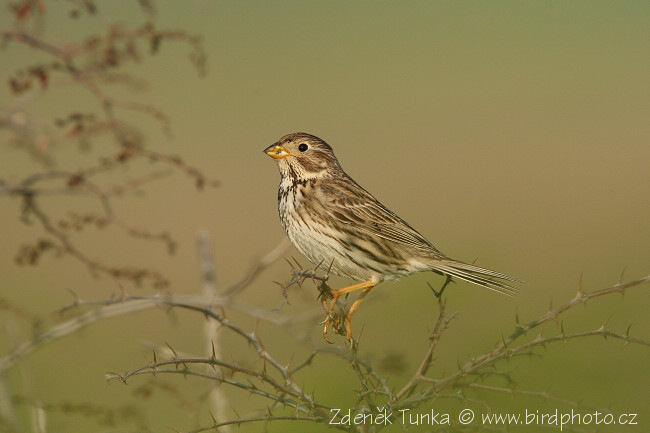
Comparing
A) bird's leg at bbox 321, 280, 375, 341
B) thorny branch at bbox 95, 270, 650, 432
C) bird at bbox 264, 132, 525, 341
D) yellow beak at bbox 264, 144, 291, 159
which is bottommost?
thorny branch at bbox 95, 270, 650, 432

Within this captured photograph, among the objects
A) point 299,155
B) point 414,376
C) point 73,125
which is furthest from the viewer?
point 299,155

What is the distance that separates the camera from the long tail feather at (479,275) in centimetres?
534

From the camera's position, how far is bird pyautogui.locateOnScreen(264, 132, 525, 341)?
6316 mm

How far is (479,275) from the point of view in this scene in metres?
5.72

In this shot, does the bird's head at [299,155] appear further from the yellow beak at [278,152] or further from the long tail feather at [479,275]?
the long tail feather at [479,275]

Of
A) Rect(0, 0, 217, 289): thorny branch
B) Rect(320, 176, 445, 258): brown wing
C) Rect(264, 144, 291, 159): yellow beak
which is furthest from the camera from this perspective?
Rect(264, 144, 291, 159): yellow beak

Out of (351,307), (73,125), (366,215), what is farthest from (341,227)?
(73,125)

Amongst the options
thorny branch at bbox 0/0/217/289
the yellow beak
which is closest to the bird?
the yellow beak

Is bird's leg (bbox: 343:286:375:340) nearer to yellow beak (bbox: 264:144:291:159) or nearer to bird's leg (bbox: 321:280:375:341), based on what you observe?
bird's leg (bbox: 321:280:375:341)

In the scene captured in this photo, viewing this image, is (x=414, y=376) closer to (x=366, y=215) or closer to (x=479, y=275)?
(x=479, y=275)

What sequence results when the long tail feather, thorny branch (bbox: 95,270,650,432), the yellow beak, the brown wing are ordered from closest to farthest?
thorny branch (bbox: 95,270,650,432)
the long tail feather
the brown wing
the yellow beak

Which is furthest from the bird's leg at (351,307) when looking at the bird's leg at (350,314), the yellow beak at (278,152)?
the yellow beak at (278,152)

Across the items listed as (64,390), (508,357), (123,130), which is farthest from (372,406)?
(64,390)

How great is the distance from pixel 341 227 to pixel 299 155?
0.74 metres
